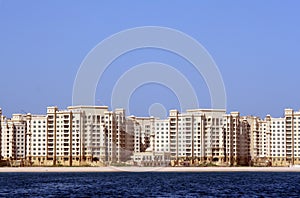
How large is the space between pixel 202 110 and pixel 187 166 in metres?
16.4

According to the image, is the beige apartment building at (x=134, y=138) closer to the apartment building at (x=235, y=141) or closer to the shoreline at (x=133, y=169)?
the apartment building at (x=235, y=141)

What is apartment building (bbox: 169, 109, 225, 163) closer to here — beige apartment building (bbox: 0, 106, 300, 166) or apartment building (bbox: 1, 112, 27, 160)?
beige apartment building (bbox: 0, 106, 300, 166)

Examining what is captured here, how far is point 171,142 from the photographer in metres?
186

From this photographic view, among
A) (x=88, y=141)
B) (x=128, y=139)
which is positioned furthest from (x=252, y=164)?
(x=88, y=141)

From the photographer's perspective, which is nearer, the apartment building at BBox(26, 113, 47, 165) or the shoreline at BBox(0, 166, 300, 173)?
the shoreline at BBox(0, 166, 300, 173)

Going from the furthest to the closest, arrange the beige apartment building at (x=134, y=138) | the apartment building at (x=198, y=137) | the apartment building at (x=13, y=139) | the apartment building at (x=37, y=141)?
the apartment building at (x=13, y=139) → the apartment building at (x=198, y=137) → the apartment building at (x=37, y=141) → the beige apartment building at (x=134, y=138)

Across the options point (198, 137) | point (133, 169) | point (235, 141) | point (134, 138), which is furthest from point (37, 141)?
point (235, 141)

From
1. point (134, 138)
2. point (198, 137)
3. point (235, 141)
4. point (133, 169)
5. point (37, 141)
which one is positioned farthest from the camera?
point (134, 138)

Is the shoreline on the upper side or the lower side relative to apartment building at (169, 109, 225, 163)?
→ lower

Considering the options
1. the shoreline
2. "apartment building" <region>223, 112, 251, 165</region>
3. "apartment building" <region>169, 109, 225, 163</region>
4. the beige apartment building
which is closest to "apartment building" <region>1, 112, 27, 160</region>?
the beige apartment building

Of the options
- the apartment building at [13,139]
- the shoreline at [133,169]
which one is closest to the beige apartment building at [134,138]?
the apartment building at [13,139]

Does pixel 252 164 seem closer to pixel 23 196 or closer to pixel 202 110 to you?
pixel 202 110

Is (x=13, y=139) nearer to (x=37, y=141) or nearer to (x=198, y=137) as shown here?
(x=37, y=141)

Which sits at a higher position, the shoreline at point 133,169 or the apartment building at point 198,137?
the apartment building at point 198,137
